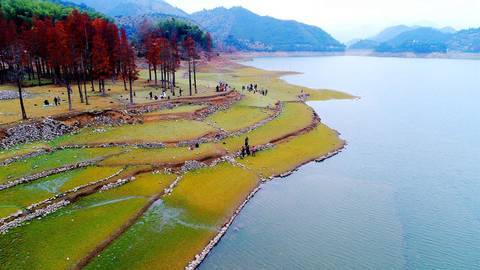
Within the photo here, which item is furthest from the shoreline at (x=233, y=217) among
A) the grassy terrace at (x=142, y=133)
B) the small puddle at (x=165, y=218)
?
the grassy terrace at (x=142, y=133)

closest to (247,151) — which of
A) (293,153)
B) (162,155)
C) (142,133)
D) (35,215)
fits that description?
(293,153)

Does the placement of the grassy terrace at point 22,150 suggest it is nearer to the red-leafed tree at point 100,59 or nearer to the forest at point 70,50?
the forest at point 70,50

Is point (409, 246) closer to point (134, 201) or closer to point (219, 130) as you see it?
point (134, 201)

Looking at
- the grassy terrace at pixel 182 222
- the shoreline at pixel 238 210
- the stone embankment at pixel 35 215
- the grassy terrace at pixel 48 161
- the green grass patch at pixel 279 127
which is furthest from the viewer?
the green grass patch at pixel 279 127

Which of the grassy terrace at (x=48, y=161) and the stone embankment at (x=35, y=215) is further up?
the grassy terrace at (x=48, y=161)

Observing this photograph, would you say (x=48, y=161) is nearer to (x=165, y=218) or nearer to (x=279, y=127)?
(x=165, y=218)

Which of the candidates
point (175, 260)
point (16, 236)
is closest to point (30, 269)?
point (16, 236)

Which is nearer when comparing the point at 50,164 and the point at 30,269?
the point at 30,269
